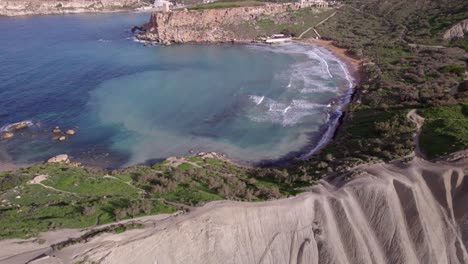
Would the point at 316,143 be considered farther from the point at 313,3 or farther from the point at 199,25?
the point at 313,3

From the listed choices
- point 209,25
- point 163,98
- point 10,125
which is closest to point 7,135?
point 10,125

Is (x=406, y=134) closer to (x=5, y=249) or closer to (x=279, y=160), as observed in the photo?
(x=279, y=160)

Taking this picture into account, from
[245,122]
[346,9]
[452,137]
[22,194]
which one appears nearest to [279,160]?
[245,122]

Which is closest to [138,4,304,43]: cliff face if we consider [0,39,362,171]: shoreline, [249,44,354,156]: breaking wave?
[249,44,354,156]: breaking wave

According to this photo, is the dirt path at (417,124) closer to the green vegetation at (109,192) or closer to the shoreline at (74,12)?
the green vegetation at (109,192)

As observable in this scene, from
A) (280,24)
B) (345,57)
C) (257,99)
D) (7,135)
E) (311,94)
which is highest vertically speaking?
(280,24)

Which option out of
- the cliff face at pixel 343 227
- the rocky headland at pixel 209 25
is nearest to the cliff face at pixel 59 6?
the rocky headland at pixel 209 25
